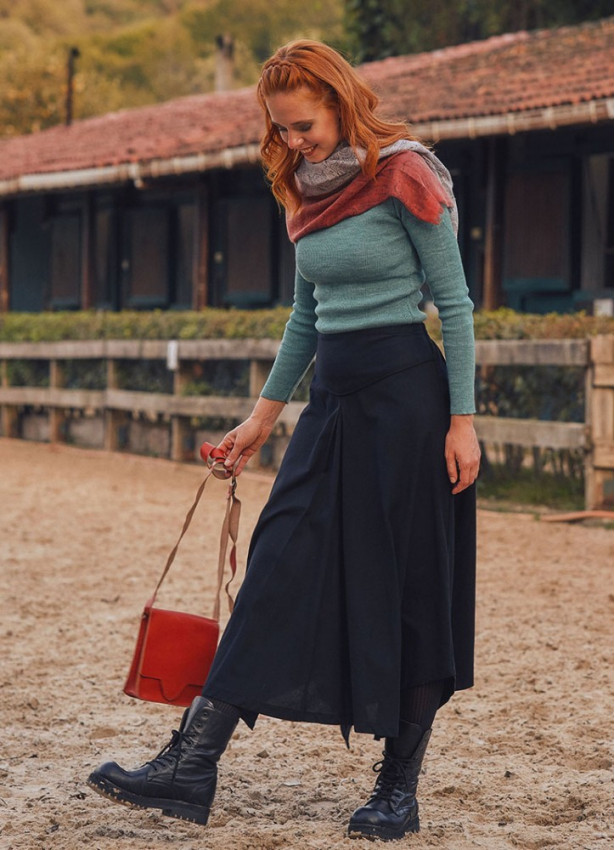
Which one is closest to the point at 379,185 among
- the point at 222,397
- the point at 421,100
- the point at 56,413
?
the point at 222,397

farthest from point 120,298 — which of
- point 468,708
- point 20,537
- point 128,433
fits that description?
point 468,708

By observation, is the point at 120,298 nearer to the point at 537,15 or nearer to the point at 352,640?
the point at 537,15

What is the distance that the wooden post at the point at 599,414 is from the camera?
8.48 metres

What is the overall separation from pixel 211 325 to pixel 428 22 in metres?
12.1

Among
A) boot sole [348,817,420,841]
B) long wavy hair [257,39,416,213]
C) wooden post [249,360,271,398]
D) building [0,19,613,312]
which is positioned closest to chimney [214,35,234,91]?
building [0,19,613,312]

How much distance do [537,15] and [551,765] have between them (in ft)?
63.7

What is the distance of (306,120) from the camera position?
3043 mm

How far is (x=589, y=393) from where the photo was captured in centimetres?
859

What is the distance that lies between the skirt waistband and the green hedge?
597cm

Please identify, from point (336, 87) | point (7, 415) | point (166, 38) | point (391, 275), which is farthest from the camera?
point (166, 38)

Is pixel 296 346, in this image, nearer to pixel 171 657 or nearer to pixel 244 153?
pixel 171 657

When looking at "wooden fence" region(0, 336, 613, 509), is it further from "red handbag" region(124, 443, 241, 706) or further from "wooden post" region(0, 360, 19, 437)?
"red handbag" region(124, 443, 241, 706)

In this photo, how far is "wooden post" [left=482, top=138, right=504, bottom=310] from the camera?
40.7ft

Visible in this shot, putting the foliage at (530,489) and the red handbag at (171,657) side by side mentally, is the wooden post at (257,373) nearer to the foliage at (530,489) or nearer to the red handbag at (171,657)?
the foliage at (530,489)
